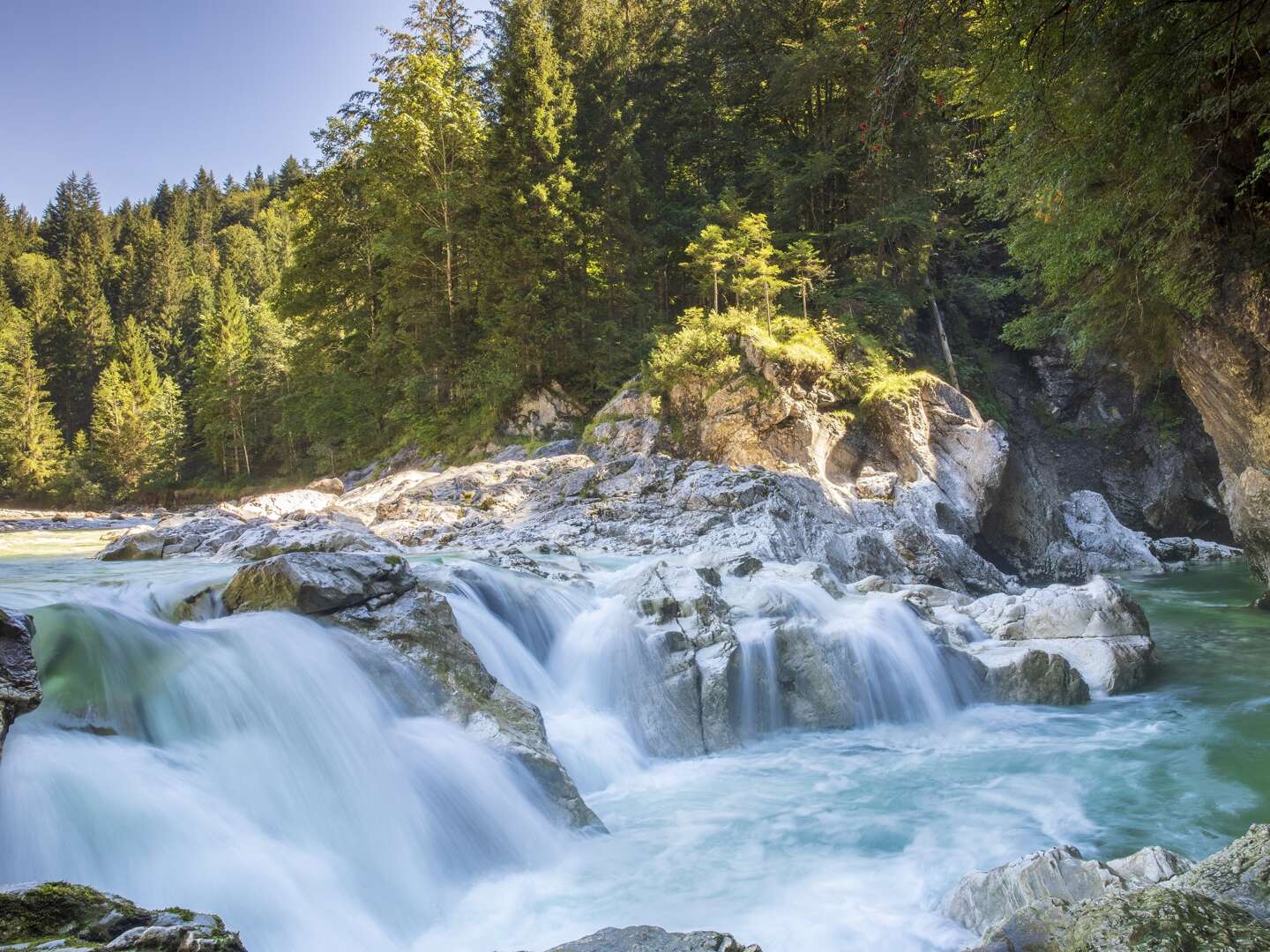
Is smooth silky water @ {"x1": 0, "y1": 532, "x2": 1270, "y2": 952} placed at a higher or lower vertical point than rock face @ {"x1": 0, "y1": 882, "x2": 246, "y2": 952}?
lower

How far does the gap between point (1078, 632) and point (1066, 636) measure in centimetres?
16

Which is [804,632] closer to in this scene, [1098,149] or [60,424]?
[1098,149]

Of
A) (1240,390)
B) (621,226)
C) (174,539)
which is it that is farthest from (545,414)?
(1240,390)

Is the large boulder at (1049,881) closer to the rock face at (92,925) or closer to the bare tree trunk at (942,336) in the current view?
the rock face at (92,925)

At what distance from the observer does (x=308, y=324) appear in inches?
1118

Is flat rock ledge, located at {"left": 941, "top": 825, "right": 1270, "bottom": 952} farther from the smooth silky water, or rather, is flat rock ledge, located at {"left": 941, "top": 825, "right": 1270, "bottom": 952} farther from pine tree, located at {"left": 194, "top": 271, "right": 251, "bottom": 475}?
pine tree, located at {"left": 194, "top": 271, "right": 251, "bottom": 475}

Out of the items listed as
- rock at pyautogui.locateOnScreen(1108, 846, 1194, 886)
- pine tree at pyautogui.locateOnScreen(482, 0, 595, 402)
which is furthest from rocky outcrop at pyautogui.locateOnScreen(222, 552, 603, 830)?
pine tree at pyautogui.locateOnScreen(482, 0, 595, 402)

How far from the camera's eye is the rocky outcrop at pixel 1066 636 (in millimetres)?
9000

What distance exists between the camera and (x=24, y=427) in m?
44.1

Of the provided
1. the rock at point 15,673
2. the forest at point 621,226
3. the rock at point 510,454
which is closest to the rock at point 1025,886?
the rock at point 15,673

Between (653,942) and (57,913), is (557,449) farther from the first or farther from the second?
(57,913)

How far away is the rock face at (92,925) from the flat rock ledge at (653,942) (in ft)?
4.11

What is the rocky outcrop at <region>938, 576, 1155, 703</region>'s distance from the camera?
29.5 feet

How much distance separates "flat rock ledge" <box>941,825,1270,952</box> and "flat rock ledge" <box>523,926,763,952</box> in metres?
0.97
